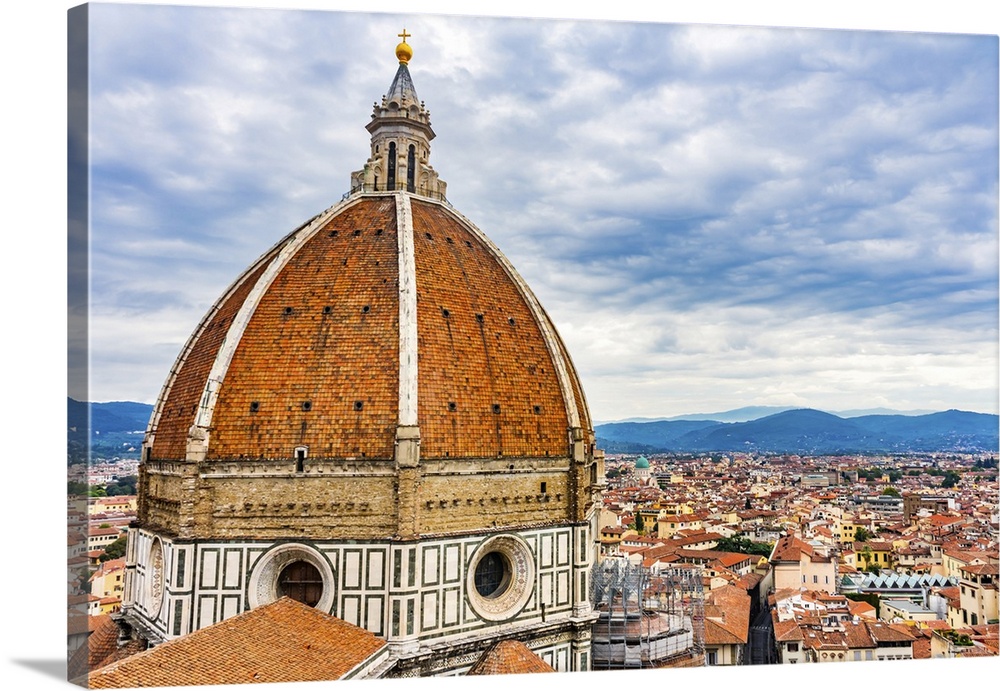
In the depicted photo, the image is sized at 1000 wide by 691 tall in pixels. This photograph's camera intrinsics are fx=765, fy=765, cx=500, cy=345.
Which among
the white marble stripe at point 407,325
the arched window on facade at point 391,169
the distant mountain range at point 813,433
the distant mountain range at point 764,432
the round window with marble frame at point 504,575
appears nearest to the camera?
the distant mountain range at point 764,432

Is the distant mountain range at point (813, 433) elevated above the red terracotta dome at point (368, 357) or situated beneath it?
situated beneath

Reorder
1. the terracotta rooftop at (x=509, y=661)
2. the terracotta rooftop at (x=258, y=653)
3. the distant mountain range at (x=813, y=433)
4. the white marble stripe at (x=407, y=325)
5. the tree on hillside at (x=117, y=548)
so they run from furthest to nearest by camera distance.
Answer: the tree on hillside at (x=117, y=548) → the distant mountain range at (x=813, y=433) → the white marble stripe at (x=407, y=325) → the terracotta rooftop at (x=509, y=661) → the terracotta rooftop at (x=258, y=653)

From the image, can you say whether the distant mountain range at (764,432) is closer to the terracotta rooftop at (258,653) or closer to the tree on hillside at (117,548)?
the tree on hillside at (117,548)

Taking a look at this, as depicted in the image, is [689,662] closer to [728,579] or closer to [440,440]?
[440,440]

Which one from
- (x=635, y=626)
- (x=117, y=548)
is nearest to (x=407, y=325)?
(x=117, y=548)

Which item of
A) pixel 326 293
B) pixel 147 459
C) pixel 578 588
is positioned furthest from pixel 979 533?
pixel 147 459

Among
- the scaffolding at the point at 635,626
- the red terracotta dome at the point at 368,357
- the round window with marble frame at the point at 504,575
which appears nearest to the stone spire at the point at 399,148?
the red terracotta dome at the point at 368,357

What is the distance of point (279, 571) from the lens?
32.5ft

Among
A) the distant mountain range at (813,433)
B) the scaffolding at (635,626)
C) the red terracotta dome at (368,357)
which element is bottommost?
the scaffolding at (635,626)

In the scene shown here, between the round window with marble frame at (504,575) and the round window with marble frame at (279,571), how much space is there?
1970 mm

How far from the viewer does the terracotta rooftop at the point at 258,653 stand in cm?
737

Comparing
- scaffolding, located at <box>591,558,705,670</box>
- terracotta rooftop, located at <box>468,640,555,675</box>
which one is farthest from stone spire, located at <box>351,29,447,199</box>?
terracotta rooftop, located at <box>468,640,555,675</box>

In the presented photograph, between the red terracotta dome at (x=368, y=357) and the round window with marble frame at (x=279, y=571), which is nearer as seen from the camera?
the round window with marble frame at (x=279, y=571)

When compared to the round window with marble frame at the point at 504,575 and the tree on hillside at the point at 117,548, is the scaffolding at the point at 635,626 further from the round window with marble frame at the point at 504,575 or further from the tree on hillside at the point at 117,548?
the tree on hillside at the point at 117,548
